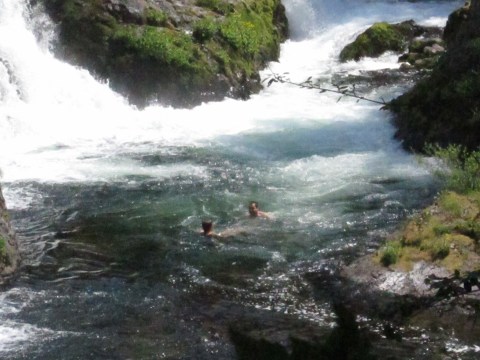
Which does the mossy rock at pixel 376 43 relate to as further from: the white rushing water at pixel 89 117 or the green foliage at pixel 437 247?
the green foliage at pixel 437 247

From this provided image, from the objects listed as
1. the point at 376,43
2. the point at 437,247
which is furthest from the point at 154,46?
the point at 437,247

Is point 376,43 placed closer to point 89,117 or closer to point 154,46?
point 154,46

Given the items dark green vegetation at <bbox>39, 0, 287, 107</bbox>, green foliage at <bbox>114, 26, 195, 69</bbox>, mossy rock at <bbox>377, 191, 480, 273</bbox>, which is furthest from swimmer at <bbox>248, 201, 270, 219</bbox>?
green foliage at <bbox>114, 26, 195, 69</bbox>

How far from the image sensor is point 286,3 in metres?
26.7

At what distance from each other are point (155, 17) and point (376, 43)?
7.31 metres

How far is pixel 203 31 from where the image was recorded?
19844mm

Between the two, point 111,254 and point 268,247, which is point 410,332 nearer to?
point 268,247

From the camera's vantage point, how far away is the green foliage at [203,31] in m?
19.8

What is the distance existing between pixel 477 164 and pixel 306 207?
9.04 ft

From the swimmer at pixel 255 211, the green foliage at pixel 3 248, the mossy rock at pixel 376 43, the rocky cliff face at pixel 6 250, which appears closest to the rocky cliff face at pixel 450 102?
the swimmer at pixel 255 211

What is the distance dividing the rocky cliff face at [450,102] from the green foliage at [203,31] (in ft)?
19.0

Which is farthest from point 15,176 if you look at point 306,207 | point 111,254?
point 306,207

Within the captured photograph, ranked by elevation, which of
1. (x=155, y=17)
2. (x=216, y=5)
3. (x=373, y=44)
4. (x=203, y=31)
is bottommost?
(x=373, y=44)

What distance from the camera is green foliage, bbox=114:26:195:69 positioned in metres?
18.8
